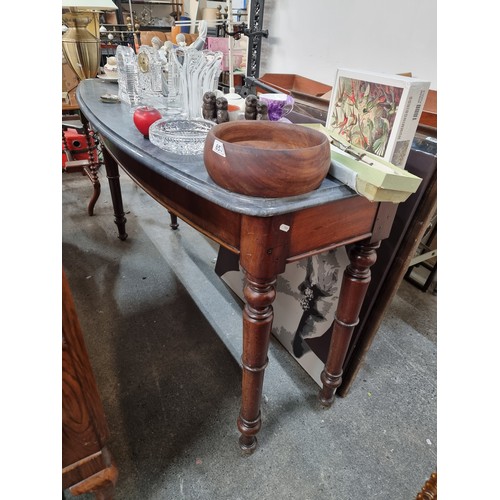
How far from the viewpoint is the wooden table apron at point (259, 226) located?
597 millimetres

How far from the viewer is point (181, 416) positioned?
106 centimetres

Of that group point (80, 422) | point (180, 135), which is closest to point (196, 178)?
point (180, 135)

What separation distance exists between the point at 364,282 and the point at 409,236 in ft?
0.56

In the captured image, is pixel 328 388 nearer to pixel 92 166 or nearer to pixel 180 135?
pixel 180 135

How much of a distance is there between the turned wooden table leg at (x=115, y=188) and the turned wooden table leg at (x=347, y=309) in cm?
124

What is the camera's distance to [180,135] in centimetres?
79

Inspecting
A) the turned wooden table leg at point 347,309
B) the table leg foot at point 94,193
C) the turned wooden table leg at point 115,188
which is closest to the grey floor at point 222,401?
the turned wooden table leg at point 347,309

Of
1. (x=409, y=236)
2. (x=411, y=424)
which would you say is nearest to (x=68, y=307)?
(x=409, y=236)

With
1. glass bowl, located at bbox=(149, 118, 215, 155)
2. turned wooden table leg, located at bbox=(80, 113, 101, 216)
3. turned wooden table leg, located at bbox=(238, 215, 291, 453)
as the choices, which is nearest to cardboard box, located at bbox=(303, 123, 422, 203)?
turned wooden table leg, located at bbox=(238, 215, 291, 453)

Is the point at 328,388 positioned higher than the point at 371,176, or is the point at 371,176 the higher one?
the point at 371,176

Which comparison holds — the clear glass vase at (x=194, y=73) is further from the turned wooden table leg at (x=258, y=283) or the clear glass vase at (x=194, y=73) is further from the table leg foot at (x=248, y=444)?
the table leg foot at (x=248, y=444)

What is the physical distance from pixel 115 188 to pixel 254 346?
4.42 ft

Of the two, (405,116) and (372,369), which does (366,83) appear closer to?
(405,116)

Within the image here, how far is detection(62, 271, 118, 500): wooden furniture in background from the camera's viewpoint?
464 mm
